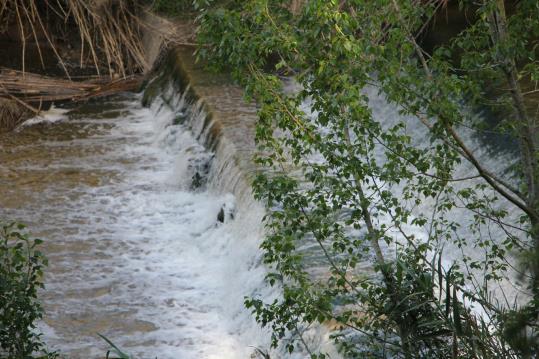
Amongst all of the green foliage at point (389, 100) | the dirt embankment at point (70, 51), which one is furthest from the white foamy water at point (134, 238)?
the green foliage at point (389, 100)

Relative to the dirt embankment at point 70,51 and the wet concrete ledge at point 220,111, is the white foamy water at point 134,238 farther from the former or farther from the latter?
the dirt embankment at point 70,51

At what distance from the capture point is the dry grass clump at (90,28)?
40.9 feet

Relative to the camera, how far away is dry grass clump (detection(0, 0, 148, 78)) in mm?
12453

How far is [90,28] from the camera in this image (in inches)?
514

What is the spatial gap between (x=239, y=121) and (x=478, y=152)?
8.77 ft

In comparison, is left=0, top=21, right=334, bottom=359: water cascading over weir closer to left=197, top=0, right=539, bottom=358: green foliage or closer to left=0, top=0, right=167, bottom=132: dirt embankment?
left=0, top=0, right=167, bottom=132: dirt embankment

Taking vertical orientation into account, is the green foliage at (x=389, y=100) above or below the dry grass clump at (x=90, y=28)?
above

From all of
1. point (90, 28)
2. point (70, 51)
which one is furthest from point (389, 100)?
point (70, 51)

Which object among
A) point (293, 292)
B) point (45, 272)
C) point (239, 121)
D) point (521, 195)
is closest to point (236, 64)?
point (293, 292)

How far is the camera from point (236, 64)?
4.41m

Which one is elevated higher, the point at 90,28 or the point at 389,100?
the point at 389,100

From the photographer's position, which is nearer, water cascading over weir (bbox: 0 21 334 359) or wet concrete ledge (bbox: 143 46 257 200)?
water cascading over weir (bbox: 0 21 334 359)

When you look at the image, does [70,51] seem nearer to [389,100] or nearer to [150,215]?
[150,215]

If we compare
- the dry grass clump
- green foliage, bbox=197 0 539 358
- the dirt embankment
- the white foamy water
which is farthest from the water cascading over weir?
green foliage, bbox=197 0 539 358
